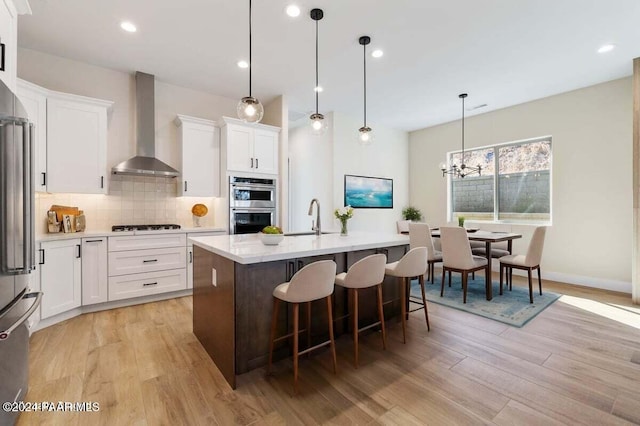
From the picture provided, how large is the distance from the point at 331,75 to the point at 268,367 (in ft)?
12.1

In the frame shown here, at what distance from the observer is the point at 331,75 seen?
407cm

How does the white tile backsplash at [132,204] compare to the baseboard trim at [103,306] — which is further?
the white tile backsplash at [132,204]

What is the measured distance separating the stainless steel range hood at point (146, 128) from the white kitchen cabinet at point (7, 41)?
1.94m

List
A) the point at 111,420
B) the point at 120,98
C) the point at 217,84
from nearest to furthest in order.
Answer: the point at 111,420
the point at 120,98
the point at 217,84

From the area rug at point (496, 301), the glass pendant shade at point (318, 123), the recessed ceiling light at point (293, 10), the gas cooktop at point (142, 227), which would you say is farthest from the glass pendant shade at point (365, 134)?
the gas cooktop at point (142, 227)

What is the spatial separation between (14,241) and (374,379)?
2.31 meters

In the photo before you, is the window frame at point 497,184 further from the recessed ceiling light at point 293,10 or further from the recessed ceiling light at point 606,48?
the recessed ceiling light at point 293,10

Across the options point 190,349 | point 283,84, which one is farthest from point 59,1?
point 190,349

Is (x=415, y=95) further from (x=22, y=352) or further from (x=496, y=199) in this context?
(x=22, y=352)

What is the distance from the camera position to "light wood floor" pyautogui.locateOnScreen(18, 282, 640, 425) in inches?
67.1

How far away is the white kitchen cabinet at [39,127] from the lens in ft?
9.81

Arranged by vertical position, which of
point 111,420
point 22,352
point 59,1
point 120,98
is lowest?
point 111,420

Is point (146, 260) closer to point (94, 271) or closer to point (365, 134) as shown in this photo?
point (94, 271)

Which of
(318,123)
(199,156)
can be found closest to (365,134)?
(318,123)
